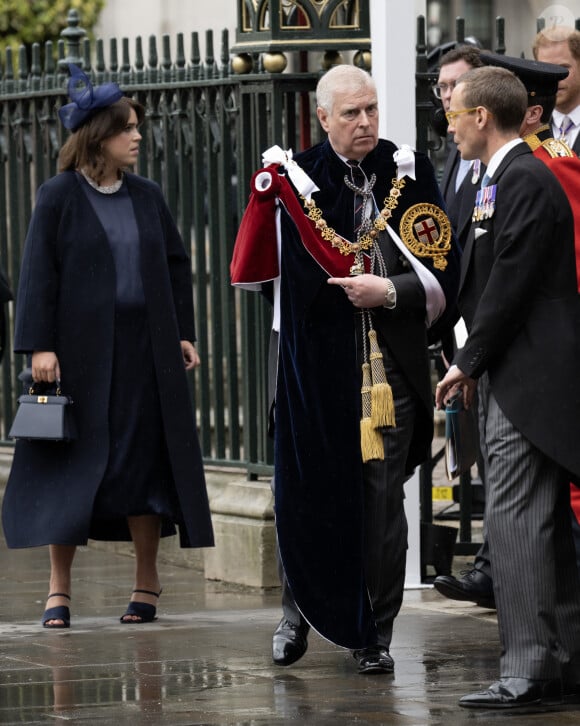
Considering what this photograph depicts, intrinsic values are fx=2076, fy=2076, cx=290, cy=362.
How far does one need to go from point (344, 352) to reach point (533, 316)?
93 cm

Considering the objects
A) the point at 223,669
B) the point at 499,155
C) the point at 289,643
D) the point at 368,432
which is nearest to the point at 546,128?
the point at 499,155

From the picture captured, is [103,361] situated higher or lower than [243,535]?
higher

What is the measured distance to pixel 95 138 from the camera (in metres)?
7.96

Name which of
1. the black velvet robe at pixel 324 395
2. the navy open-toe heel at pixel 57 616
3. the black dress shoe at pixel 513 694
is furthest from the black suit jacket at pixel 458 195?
the navy open-toe heel at pixel 57 616

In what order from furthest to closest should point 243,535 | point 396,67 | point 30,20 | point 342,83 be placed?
point 30,20, point 243,535, point 396,67, point 342,83

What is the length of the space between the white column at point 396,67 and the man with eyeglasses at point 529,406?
2247 millimetres

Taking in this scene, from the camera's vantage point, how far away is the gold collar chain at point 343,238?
6.81m

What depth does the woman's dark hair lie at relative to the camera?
7961mm

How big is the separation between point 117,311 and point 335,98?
1.55 m

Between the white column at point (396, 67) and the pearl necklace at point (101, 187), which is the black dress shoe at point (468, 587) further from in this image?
the pearl necklace at point (101, 187)

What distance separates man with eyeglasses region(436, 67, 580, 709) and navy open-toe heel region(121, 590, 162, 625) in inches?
86.5

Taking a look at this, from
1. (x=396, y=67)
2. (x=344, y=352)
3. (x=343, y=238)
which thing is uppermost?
(x=396, y=67)

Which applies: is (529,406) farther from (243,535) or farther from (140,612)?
(243,535)

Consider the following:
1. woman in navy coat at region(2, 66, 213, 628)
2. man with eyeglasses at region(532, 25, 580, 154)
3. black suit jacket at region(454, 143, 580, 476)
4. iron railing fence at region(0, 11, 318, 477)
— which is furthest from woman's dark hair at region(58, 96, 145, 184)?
black suit jacket at region(454, 143, 580, 476)
